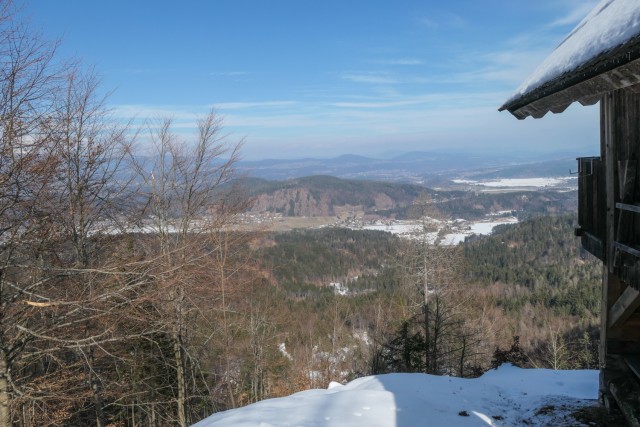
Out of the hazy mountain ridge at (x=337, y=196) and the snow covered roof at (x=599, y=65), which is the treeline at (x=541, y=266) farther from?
the hazy mountain ridge at (x=337, y=196)

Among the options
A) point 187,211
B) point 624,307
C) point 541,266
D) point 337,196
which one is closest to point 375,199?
point 337,196

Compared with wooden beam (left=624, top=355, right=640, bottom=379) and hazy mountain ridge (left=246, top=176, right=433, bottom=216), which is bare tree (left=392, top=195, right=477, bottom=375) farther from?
hazy mountain ridge (left=246, top=176, right=433, bottom=216)

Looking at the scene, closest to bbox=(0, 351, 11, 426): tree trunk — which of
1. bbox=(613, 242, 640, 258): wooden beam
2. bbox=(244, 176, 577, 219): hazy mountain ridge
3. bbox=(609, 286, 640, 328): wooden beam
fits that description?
bbox=(613, 242, 640, 258): wooden beam

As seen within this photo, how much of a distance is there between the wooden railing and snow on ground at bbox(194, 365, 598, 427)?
2.34m

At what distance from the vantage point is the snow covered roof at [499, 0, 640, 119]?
1.97 meters

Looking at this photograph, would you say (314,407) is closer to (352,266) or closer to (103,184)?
(103,184)

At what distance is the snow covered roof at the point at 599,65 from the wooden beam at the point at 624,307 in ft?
6.32

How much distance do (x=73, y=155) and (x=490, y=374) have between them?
9.73 metres

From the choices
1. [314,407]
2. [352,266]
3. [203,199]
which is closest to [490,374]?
[314,407]

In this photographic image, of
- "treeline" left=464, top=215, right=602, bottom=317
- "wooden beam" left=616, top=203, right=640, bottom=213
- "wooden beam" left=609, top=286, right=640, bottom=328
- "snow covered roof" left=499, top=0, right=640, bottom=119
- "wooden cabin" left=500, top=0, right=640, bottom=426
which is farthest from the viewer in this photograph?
"treeline" left=464, top=215, right=602, bottom=317

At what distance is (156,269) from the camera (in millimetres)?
6406

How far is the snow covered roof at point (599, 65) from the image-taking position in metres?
1.97

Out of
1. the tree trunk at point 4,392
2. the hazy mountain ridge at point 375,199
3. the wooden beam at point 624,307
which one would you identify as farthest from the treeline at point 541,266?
the tree trunk at point 4,392

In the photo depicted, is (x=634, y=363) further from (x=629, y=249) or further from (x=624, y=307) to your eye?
(x=629, y=249)
